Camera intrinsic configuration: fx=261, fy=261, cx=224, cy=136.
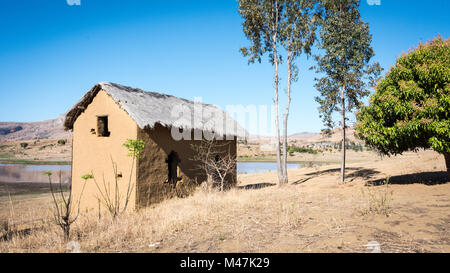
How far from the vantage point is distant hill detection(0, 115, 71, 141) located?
11712cm

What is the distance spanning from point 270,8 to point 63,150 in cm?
5247

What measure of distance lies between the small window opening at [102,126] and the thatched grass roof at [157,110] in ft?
3.17

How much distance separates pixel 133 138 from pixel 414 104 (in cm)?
943

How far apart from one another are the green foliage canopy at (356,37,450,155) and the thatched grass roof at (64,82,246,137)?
6722 mm

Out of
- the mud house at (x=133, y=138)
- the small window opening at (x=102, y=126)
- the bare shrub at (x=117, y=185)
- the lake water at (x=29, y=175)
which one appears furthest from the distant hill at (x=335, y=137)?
the lake water at (x=29, y=175)

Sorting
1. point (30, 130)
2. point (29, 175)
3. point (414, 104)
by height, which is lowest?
point (29, 175)

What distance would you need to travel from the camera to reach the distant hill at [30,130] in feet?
384

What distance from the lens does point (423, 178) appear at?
11.0m

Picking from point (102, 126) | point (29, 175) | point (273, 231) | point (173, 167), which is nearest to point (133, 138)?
point (102, 126)

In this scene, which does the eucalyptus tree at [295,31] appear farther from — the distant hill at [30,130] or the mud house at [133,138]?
the distant hill at [30,130]

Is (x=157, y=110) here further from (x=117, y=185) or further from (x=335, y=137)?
(x=335, y=137)

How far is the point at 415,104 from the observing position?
856cm
